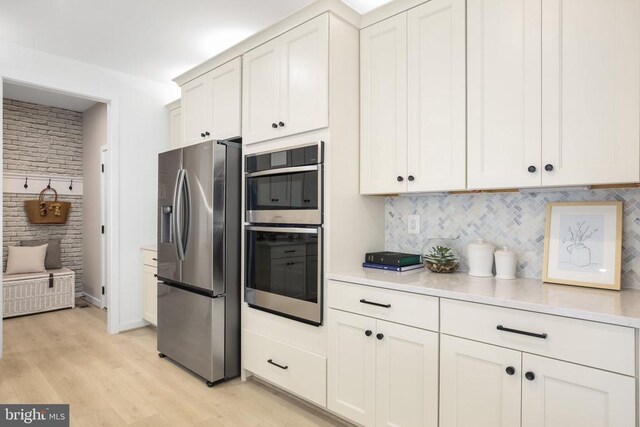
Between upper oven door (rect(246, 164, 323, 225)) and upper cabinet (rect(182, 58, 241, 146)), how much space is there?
49 cm

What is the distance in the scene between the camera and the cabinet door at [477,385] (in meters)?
1.49

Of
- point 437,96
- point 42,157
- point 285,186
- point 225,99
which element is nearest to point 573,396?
point 437,96

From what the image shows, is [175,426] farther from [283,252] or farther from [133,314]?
[133,314]

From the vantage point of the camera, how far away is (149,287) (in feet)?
12.6

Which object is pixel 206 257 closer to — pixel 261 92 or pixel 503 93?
pixel 261 92

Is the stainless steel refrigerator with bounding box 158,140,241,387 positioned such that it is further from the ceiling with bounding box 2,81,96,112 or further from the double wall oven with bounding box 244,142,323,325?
the ceiling with bounding box 2,81,96,112

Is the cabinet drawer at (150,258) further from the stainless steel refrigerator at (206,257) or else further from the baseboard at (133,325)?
the stainless steel refrigerator at (206,257)

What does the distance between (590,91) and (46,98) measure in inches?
219

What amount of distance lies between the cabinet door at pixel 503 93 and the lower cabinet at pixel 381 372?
0.86m

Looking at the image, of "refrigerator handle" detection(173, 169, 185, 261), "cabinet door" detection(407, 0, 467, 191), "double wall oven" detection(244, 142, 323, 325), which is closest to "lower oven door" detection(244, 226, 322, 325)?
"double wall oven" detection(244, 142, 323, 325)

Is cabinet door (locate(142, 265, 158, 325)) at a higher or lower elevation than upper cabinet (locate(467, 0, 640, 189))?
lower

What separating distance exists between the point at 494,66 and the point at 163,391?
2844 millimetres

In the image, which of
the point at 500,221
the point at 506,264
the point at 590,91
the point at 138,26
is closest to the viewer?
the point at 590,91

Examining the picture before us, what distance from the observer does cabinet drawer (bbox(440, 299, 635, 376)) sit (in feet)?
4.15
